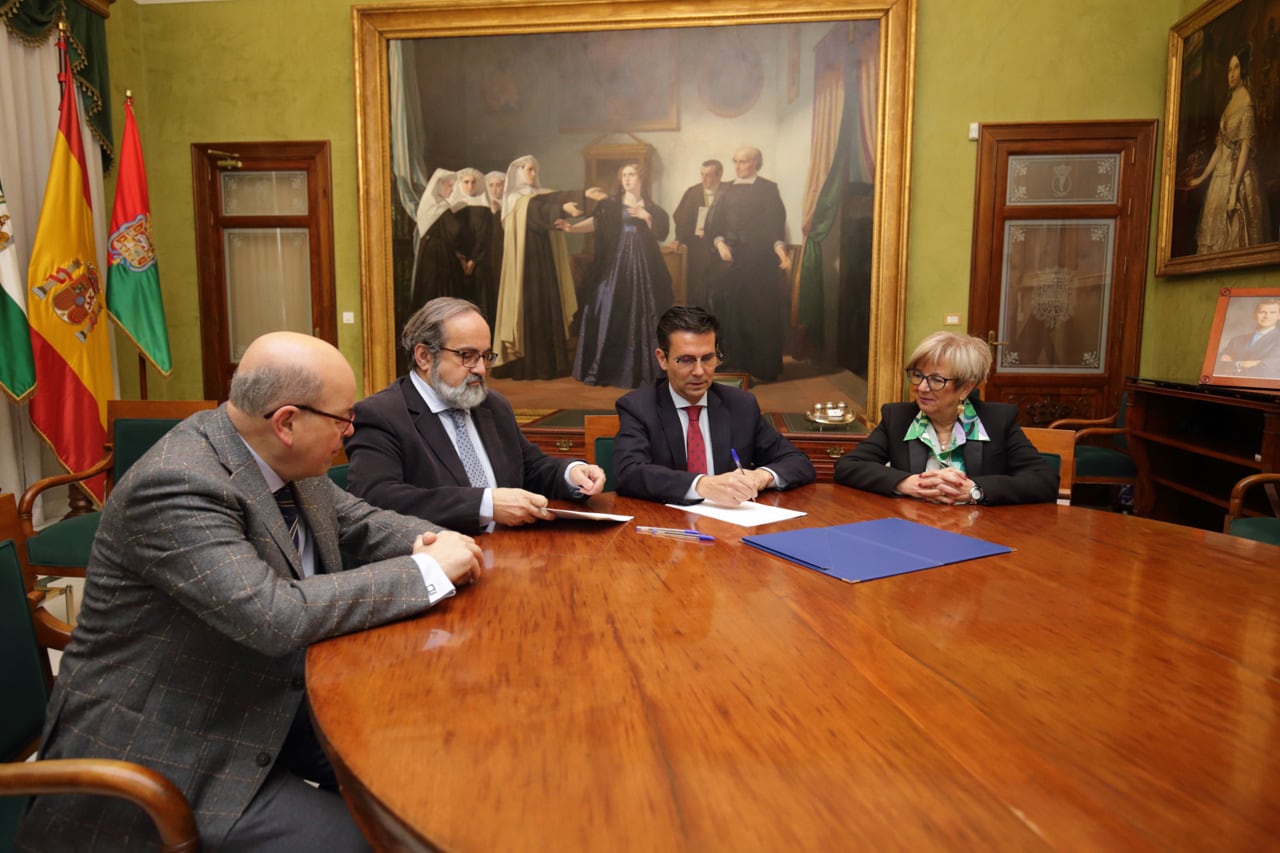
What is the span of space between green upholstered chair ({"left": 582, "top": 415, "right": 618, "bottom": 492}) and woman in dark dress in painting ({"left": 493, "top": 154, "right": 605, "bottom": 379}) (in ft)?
9.00

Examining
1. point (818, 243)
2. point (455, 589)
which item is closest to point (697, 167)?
point (818, 243)

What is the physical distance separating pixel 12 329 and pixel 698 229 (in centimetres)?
413

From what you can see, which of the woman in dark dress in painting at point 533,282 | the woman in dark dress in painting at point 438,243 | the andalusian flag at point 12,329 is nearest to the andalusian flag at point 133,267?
the andalusian flag at point 12,329

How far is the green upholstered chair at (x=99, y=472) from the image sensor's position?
308 centimetres

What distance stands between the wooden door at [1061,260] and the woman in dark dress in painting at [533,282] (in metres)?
2.80

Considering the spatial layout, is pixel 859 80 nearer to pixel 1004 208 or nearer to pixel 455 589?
pixel 1004 208

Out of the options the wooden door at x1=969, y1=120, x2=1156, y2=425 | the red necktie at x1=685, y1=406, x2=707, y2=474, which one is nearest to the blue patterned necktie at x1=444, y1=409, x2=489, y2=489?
the red necktie at x1=685, y1=406, x2=707, y2=474

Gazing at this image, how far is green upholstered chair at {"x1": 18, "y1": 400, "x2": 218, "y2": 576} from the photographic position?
3.08 meters

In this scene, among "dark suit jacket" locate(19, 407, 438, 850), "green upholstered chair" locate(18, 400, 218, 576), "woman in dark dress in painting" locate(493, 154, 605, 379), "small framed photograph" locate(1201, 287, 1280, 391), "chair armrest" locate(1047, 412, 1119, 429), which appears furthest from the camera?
"woman in dark dress in painting" locate(493, 154, 605, 379)

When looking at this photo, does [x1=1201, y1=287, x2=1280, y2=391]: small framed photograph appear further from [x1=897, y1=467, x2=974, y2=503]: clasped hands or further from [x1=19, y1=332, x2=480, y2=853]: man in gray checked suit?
[x1=19, y1=332, x2=480, y2=853]: man in gray checked suit

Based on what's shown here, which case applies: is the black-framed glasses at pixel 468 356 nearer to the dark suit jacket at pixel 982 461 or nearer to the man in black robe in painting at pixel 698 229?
the dark suit jacket at pixel 982 461

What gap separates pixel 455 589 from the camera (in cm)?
144

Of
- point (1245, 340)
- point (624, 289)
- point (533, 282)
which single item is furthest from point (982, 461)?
point (533, 282)

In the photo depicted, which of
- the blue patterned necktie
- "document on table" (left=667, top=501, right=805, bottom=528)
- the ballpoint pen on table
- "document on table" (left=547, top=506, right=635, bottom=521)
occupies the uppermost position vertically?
the blue patterned necktie
